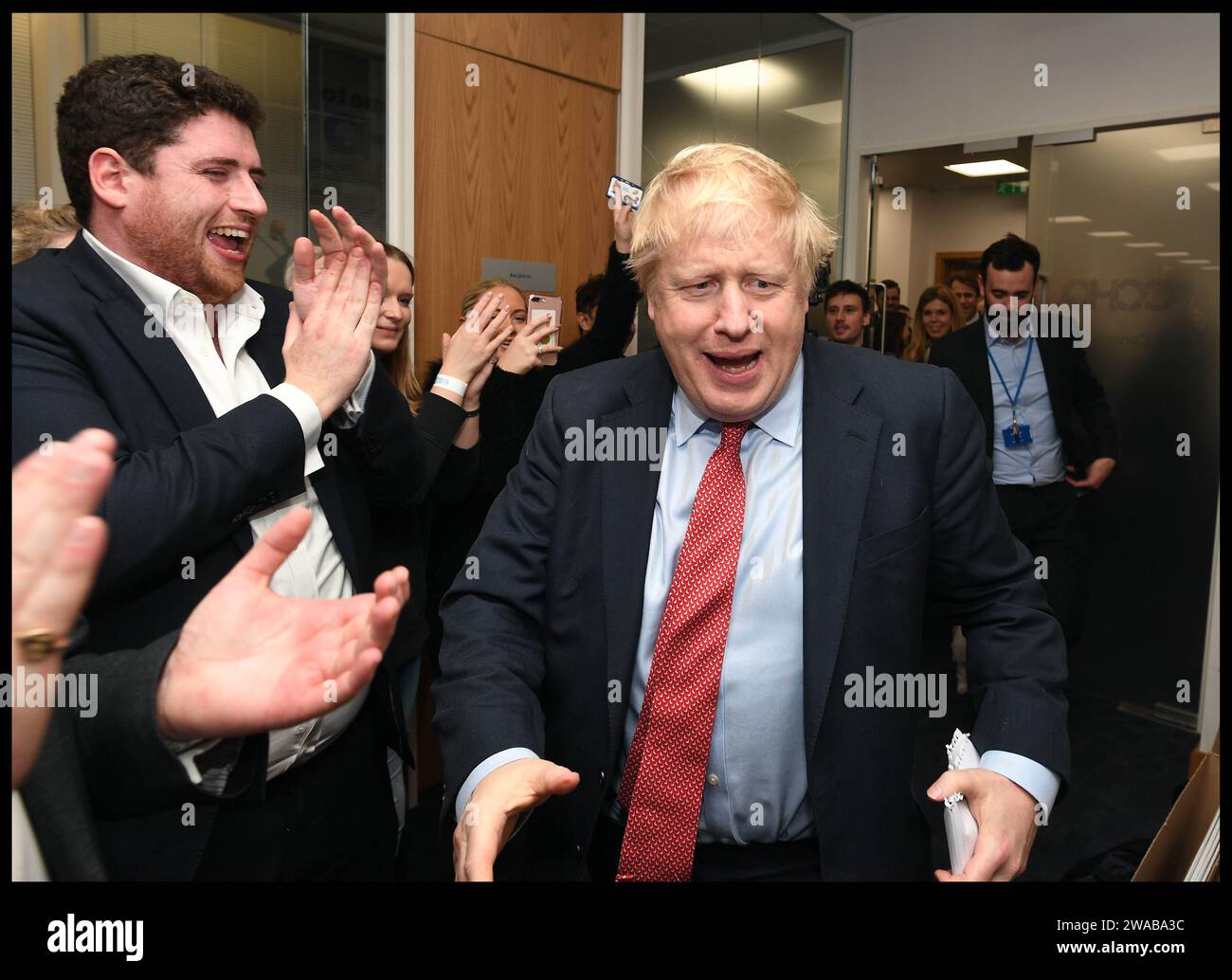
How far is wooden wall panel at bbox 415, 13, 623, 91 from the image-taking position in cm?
347

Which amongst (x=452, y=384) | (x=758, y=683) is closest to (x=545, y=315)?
(x=452, y=384)

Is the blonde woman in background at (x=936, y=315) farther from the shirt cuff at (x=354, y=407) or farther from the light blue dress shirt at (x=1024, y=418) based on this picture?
the shirt cuff at (x=354, y=407)

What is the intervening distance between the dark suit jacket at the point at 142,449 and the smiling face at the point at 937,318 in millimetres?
4109

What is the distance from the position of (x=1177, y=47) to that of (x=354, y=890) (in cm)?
504

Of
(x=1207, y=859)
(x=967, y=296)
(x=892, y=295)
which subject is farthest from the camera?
(x=892, y=295)

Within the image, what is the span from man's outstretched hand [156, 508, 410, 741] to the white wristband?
1.40 m

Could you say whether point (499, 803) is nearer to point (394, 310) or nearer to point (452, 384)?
point (452, 384)

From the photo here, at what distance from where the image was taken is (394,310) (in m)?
2.63

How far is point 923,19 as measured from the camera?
5055 mm

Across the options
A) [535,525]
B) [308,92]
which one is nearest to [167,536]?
[535,525]

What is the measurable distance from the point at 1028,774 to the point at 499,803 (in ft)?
2.39

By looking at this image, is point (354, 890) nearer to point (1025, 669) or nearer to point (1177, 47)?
point (1025, 669)

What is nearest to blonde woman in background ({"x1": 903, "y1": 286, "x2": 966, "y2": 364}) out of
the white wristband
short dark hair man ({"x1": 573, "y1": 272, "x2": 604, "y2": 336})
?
short dark hair man ({"x1": 573, "y1": 272, "x2": 604, "y2": 336})

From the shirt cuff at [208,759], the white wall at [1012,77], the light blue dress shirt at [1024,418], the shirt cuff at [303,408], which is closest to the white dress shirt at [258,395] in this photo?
the shirt cuff at [303,408]
